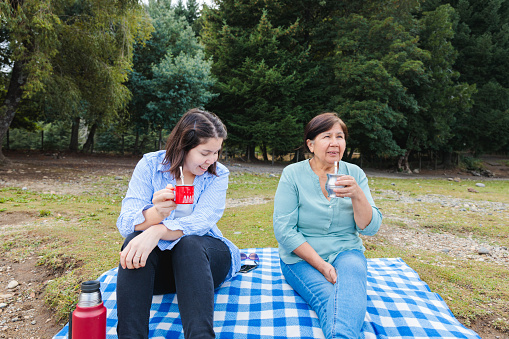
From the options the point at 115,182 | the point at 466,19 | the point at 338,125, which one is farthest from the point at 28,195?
the point at 466,19

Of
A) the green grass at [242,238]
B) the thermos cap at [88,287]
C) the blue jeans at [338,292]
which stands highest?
the thermos cap at [88,287]

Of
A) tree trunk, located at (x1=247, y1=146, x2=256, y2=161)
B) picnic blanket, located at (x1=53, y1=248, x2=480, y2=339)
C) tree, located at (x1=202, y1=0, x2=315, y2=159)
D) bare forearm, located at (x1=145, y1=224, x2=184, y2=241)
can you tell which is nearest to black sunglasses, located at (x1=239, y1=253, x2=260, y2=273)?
picnic blanket, located at (x1=53, y1=248, x2=480, y2=339)

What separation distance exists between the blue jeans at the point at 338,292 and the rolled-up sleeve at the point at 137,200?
118 cm

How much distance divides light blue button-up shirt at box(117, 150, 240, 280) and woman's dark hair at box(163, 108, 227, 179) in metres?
0.09

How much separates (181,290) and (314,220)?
3.79 feet

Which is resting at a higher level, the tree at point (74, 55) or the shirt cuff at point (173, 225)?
the tree at point (74, 55)

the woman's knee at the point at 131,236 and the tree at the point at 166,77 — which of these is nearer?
the woman's knee at the point at 131,236

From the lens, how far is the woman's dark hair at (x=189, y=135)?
94.3 inches

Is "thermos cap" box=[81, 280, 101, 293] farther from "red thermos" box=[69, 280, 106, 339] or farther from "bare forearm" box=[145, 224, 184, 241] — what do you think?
"bare forearm" box=[145, 224, 184, 241]

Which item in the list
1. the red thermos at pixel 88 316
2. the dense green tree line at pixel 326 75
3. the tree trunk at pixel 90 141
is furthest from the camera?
the tree trunk at pixel 90 141

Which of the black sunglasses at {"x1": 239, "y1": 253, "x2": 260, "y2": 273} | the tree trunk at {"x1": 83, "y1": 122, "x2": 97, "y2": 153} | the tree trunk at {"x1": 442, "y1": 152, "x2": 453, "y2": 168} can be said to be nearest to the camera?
the black sunglasses at {"x1": 239, "y1": 253, "x2": 260, "y2": 273}

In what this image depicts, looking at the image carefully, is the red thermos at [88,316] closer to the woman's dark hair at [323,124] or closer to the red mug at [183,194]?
the red mug at [183,194]

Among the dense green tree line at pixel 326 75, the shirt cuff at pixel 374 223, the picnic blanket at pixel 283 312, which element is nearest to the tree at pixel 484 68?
the dense green tree line at pixel 326 75

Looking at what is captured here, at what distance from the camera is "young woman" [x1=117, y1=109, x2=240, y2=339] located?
1.83 meters
